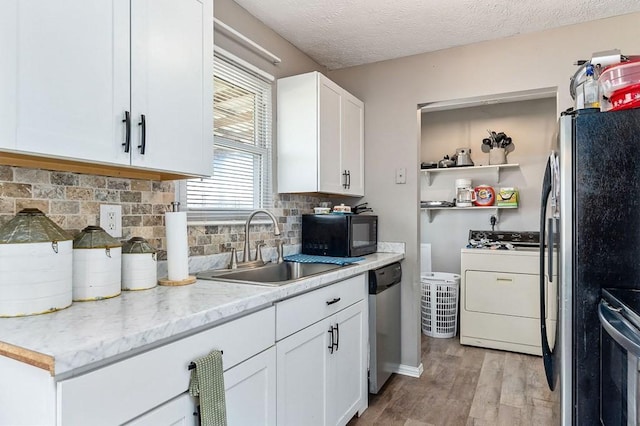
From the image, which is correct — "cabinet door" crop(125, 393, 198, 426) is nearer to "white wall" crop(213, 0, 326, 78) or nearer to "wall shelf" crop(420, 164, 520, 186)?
"white wall" crop(213, 0, 326, 78)

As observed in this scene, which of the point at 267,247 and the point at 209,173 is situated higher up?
the point at 209,173

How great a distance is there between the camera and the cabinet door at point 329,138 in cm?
244

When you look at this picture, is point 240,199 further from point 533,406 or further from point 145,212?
point 533,406

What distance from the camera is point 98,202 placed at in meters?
1.42

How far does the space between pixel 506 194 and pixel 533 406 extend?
205 centimetres

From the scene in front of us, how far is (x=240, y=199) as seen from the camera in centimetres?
225

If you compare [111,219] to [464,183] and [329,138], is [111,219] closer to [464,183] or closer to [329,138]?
[329,138]

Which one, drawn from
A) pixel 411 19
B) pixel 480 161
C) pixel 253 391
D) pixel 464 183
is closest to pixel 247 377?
pixel 253 391

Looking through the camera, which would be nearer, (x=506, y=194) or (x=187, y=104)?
(x=187, y=104)

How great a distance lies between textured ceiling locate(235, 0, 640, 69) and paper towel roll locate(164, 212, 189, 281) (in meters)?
1.38

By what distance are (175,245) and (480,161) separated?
11.3 feet

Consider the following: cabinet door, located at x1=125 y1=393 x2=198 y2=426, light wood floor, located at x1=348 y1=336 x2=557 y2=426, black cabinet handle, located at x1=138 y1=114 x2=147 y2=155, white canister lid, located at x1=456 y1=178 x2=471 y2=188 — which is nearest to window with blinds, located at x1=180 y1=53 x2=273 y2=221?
black cabinet handle, located at x1=138 y1=114 x2=147 y2=155

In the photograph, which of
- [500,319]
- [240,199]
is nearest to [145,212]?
[240,199]

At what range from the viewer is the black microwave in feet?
7.97
